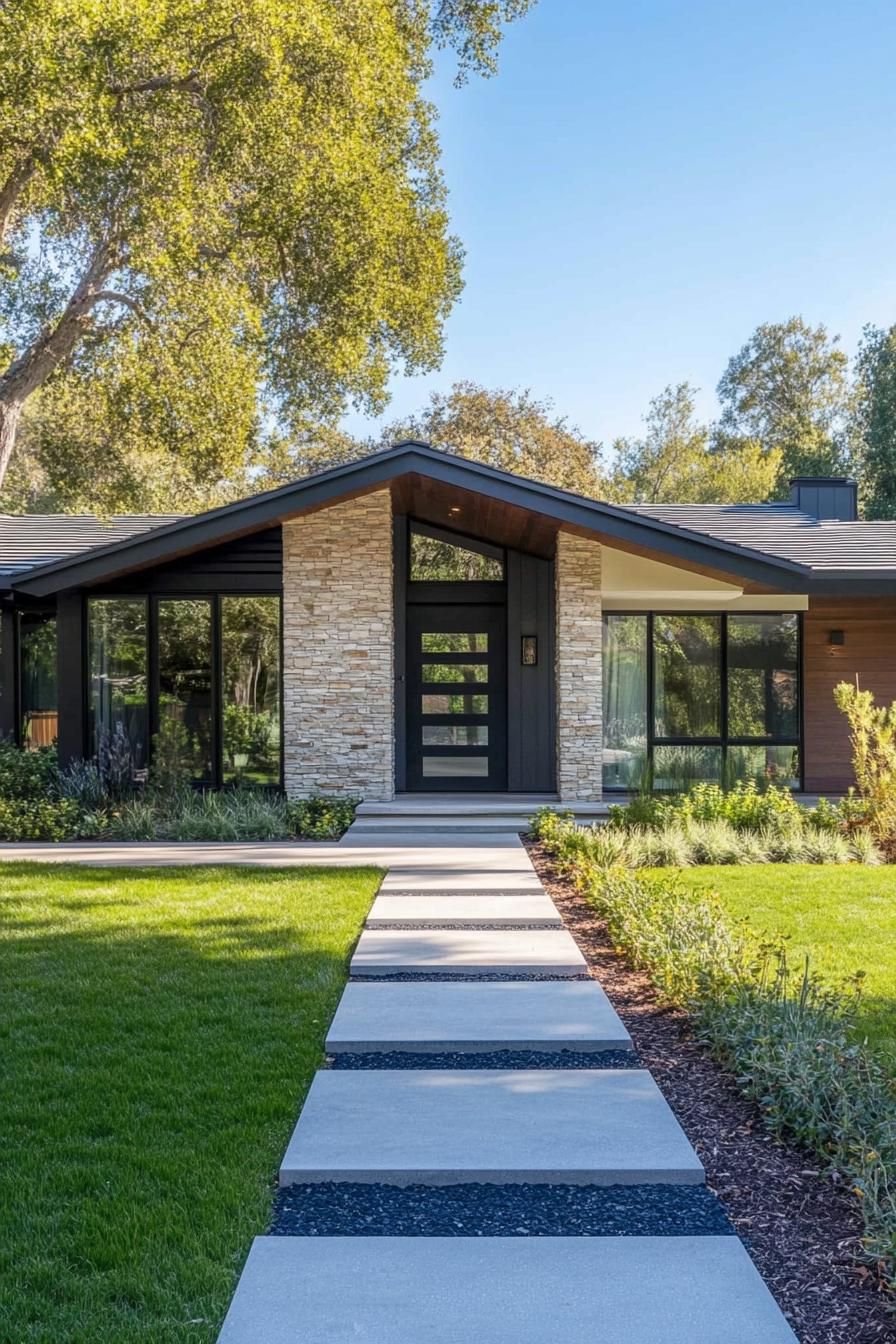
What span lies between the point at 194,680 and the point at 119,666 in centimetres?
86

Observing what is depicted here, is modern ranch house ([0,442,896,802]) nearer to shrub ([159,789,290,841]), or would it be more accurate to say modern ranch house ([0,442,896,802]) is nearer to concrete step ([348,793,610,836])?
concrete step ([348,793,610,836])

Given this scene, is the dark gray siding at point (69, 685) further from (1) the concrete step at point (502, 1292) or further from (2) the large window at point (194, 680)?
(1) the concrete step at point (502, 1292)

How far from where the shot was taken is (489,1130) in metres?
3.33

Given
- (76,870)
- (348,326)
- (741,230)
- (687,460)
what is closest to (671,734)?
(348,326)

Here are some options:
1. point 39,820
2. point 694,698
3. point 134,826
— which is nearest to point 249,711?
point 134,826

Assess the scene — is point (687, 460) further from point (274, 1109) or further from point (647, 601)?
point (274, 1109)

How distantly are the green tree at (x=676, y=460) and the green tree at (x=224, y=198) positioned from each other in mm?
19293

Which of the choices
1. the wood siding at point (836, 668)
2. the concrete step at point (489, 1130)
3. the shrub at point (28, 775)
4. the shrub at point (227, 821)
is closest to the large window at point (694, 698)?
the wood siding at point (836, 668)

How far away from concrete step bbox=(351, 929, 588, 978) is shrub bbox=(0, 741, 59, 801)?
18.9ft

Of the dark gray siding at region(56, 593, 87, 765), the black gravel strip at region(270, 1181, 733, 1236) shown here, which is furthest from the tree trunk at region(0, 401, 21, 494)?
the black gravel strip at region(270, 1181, 733, 1236)

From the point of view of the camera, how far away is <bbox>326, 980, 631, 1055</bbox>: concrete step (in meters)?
4.16

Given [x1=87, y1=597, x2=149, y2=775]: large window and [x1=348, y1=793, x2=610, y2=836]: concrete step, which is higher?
[x1=87, y1=597, x2=149, y2=775]: large window

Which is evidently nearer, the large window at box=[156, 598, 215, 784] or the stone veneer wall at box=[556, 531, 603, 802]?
the stone veneer wall at box=[556, 531, 603, 802]

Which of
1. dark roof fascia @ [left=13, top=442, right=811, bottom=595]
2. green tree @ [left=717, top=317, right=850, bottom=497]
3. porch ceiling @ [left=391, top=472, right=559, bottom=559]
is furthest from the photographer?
green tree @ [left=717, top=317, right=850, bottom=497]
